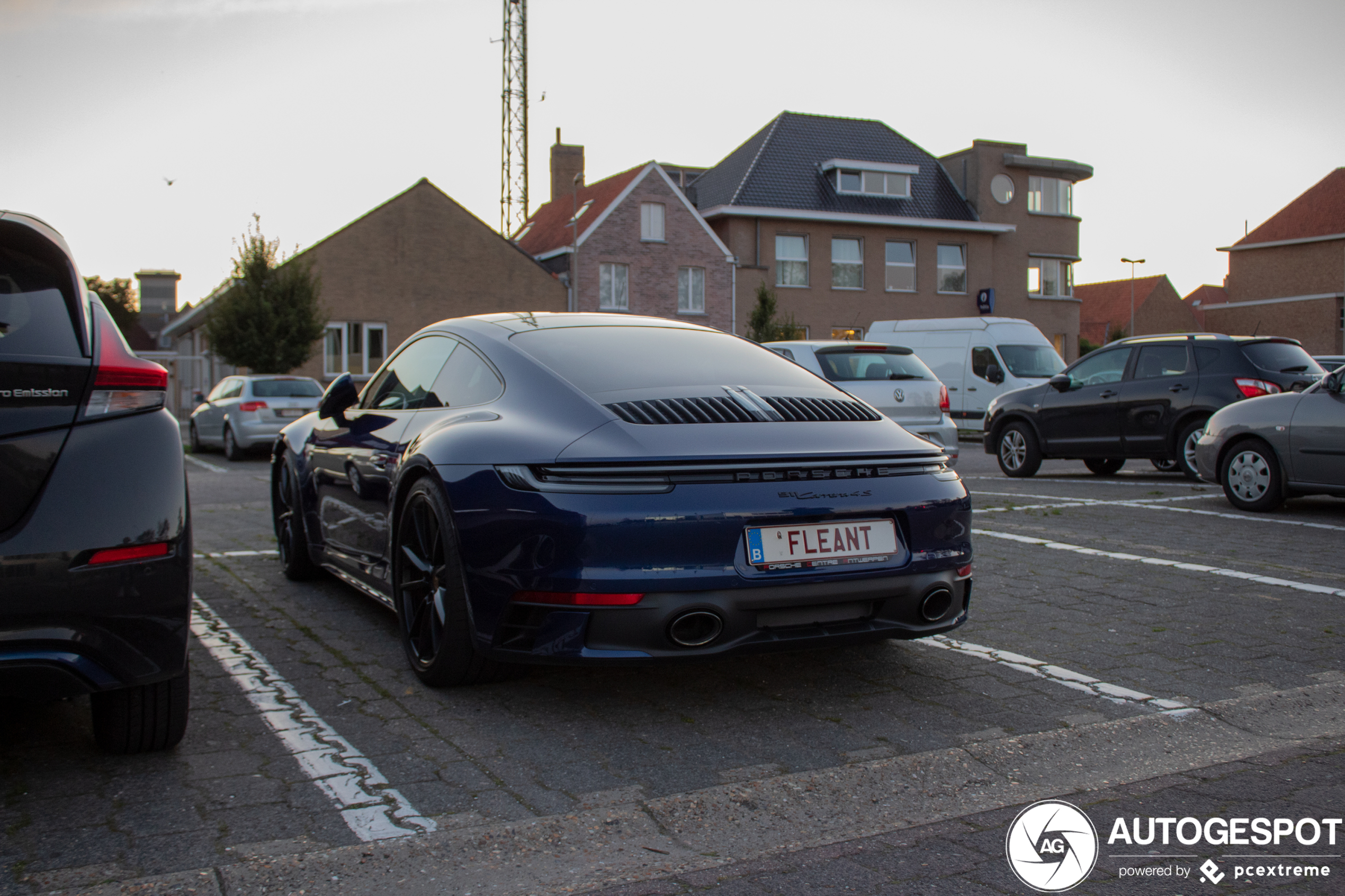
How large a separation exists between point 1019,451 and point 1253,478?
4541 mm

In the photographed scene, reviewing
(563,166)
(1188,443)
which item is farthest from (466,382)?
(563,166)

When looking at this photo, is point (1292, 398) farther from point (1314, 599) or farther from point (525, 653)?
point (525, 653)

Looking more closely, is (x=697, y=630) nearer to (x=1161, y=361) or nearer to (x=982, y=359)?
(x=1161, y=361)

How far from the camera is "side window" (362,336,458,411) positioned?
4848 mm

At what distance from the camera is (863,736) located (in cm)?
366

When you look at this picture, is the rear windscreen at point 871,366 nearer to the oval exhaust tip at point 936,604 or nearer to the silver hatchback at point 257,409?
the oval exhaust tip at point 936,604

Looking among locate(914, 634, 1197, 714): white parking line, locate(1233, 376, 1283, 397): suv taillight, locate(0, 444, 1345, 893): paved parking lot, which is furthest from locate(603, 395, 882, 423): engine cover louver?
locate(1233, 376, 1283, 397): suv taillight

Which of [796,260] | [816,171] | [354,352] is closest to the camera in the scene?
[354,352]

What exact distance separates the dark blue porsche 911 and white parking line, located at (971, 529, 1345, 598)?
2963mm

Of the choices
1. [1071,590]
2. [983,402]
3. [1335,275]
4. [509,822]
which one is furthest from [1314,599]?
[1335,275]

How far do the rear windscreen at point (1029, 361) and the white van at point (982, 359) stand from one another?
10mm

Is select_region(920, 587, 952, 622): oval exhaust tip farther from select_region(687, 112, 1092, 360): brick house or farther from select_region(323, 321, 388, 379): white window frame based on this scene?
select_region(687, 112, 1092, 360): brick house

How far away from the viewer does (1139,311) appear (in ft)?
264

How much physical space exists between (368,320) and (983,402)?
22.5 m
